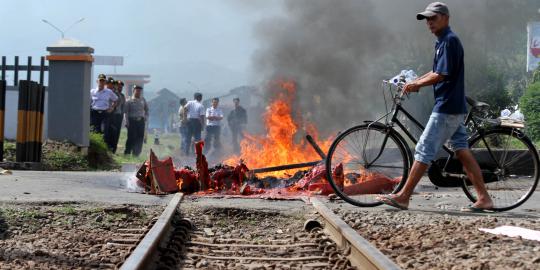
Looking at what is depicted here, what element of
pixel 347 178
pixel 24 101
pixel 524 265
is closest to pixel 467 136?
pixel 347 178

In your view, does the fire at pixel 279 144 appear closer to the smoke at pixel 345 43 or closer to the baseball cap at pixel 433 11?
the smoke at pixel 345 43

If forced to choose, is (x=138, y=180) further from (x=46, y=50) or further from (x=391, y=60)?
(x=391, y=60)

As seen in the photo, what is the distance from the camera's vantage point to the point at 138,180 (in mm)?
9977

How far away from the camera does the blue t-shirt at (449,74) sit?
23.6 ft

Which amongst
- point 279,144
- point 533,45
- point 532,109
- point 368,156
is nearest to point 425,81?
point 368,156

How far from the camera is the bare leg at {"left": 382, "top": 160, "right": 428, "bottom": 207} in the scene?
7398 mm

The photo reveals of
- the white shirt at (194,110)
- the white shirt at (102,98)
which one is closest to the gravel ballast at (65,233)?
the white shirt at (102,98)

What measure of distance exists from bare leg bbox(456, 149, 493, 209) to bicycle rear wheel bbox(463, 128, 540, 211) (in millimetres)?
312

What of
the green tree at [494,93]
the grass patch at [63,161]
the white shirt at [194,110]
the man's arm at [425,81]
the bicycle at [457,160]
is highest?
the green tree at [494,93]

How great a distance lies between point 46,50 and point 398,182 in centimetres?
991

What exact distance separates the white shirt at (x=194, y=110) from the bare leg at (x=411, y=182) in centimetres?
1465

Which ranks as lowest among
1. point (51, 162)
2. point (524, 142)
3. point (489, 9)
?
point (51, 162)

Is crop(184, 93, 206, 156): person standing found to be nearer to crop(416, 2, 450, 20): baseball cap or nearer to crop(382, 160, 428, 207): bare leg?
crop(382, 160, 428, 207): bare leg

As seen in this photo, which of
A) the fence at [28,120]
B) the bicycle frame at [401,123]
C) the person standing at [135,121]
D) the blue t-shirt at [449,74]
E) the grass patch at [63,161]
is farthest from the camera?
the person standing at [135,121]
